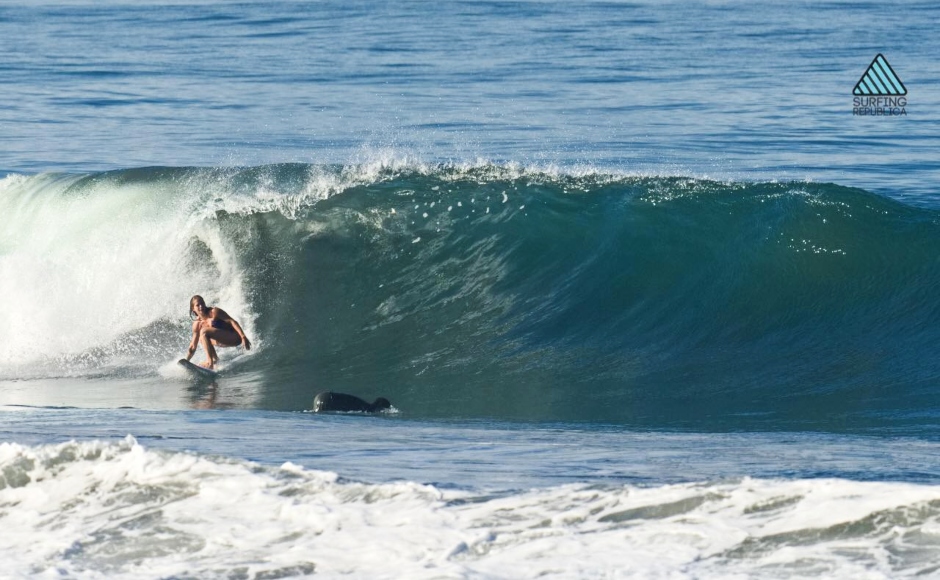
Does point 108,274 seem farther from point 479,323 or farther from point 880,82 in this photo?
point 880,82

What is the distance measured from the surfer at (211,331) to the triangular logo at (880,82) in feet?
63.2

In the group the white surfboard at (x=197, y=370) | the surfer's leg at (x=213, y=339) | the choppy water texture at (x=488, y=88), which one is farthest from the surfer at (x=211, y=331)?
the choppy water texture at (x=488, y=88)

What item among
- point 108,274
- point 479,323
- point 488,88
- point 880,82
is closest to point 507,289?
point 479,323

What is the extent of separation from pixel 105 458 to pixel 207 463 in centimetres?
53

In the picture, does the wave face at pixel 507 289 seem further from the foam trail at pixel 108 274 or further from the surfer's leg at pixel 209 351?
the surfer's leg at pixel 209 351

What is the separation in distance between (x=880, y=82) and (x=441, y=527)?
26.7 meters

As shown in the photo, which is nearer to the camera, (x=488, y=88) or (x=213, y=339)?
(x=213, y=339)

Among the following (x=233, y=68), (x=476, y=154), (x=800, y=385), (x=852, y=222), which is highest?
(x=233, y=68)

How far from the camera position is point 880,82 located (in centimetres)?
2931

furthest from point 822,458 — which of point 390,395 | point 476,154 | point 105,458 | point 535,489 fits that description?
point 476,154

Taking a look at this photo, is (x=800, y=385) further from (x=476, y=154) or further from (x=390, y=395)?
(x=476, y=154)

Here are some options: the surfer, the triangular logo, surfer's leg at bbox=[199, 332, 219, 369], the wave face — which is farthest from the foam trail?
the triangular logo

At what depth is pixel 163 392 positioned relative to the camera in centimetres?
1089

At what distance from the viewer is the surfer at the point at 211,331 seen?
11852 mm
